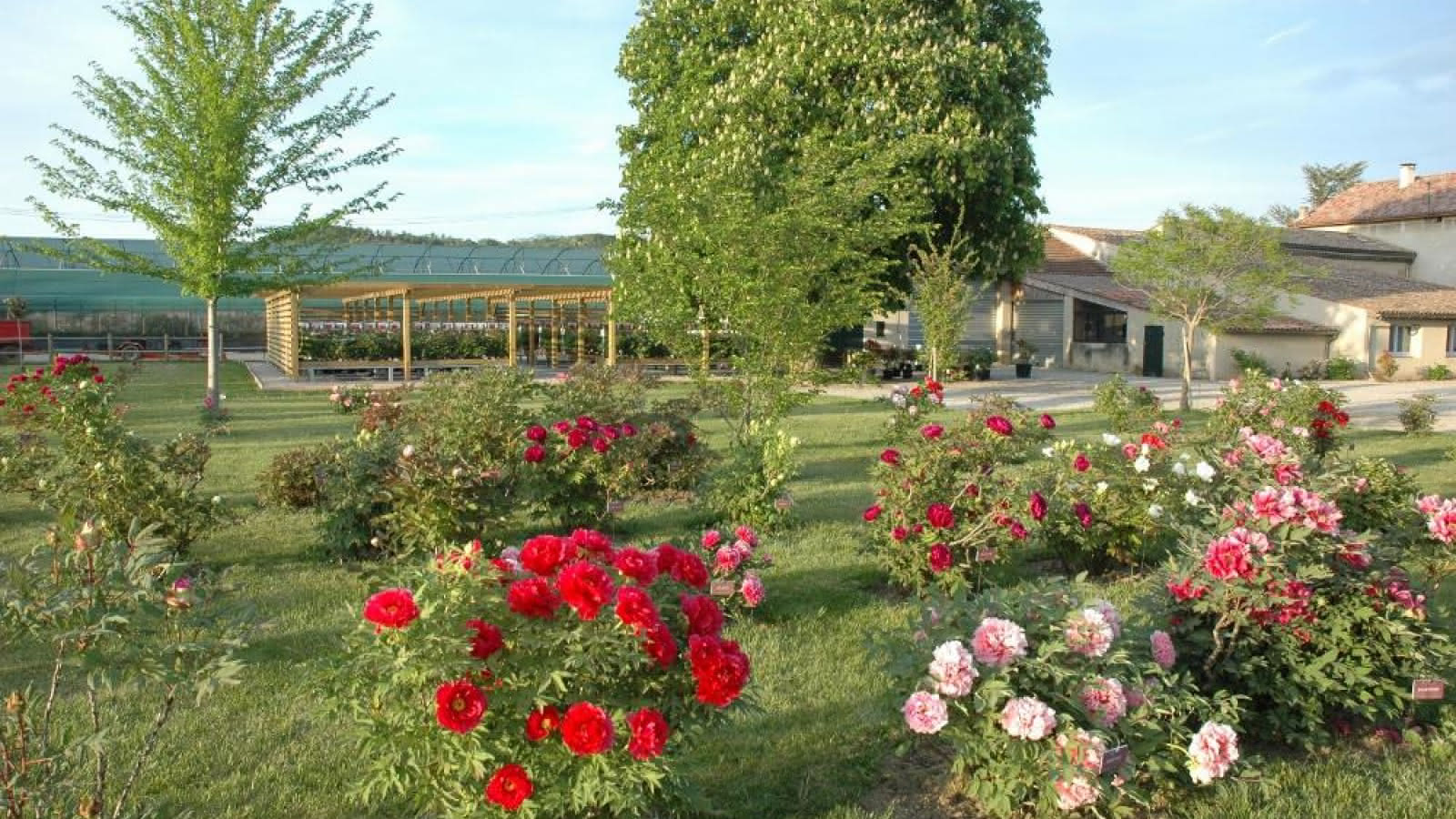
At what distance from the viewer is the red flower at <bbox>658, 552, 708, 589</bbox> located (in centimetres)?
327

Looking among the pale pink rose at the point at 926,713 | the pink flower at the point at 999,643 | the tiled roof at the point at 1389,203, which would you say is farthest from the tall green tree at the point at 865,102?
the tiled roof at the point at 1389,203

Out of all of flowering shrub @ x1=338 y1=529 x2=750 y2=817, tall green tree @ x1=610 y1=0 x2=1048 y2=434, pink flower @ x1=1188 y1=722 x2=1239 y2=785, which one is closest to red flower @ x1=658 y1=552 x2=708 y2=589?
flowering shrub @ x1=338 y1=529 x2=750 y2=817

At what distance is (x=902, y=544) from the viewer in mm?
6082

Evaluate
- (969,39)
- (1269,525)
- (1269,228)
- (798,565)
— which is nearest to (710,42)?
(969,39)

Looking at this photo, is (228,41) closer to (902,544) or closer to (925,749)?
(902,544)

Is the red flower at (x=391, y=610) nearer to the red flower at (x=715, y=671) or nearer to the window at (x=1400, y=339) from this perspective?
the red flower at (x=715, y=671)

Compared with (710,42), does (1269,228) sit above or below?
below

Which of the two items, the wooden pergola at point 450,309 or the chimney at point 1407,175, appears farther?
the chimney at point 1407,175

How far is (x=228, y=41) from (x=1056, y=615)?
627 inches

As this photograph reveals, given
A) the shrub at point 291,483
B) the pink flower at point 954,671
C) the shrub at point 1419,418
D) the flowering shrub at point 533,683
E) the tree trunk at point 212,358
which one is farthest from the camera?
the tree trunk at point 212,358

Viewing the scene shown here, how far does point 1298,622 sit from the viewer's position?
410 centimetres

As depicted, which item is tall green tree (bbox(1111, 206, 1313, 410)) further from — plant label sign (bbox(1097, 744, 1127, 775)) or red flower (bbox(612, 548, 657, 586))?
red flower (bbox(612, 548, 657, 586))

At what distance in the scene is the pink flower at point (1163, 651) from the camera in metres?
3.83

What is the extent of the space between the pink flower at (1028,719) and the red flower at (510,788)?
4.81 feet
